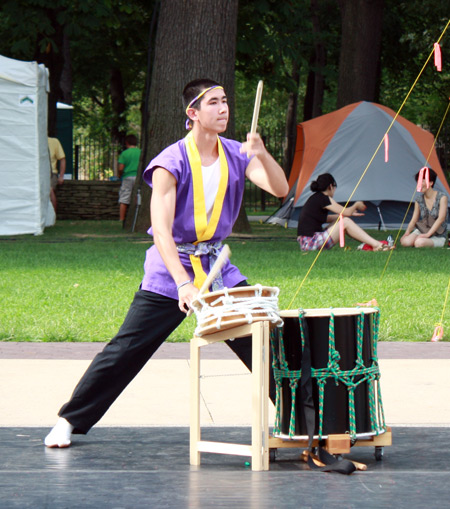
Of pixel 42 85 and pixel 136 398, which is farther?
pixel 42 85

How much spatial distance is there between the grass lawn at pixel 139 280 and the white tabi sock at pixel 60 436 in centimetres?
285

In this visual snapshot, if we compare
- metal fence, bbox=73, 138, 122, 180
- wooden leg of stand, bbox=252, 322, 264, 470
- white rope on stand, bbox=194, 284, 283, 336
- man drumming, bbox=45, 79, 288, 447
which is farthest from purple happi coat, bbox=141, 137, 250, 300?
metal fence, bbox=73, 138, 122, 180

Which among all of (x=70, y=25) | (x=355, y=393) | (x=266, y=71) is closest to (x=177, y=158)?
(x=355, y=393)

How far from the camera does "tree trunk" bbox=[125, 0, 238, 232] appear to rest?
53.8 ft

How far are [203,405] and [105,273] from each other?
5836mm

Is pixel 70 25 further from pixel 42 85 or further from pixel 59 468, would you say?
pixel 59 468

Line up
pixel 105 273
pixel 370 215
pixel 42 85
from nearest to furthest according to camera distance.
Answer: pixel 105 273 → pixel 42 85 → pixel 370 215

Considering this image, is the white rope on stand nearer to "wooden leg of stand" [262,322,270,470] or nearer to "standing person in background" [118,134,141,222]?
"wooden leg of stand" [262,322,270,470]

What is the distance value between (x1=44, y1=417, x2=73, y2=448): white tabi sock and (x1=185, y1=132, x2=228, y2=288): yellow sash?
92 centimetres

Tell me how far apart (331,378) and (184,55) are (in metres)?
12.6

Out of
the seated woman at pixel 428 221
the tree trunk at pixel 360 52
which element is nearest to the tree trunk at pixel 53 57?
the tree trunk at pixel 360 52

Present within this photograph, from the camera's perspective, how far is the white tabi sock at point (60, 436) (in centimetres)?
478

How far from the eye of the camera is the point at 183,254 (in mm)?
4648

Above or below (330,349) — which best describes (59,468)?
below
